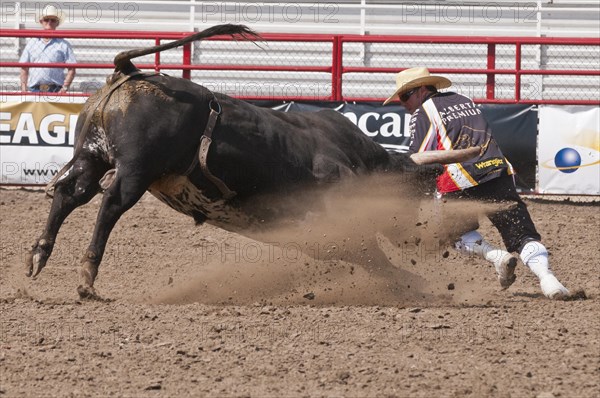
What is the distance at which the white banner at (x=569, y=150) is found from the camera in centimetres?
933

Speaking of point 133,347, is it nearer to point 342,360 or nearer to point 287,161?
point 342,360

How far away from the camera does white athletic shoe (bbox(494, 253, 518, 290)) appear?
5.77 metres

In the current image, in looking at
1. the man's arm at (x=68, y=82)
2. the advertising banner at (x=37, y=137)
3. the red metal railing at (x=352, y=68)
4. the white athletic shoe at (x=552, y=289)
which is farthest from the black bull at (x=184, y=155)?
the man's arm at (x=68, y=82)

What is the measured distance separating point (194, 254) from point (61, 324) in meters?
2.95

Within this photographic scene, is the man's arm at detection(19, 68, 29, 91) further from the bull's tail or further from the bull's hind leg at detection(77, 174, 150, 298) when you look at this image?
the bull's hind leg at detection(77, 174, 150, 298)

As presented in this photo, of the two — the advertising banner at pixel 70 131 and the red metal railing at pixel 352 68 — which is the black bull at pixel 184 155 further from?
the red metal railing at pixel 352 68

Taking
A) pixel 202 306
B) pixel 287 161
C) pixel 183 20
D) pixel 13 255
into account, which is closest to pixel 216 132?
pixel 287 161

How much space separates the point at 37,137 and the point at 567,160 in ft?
16.8

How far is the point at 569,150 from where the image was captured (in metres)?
9.37

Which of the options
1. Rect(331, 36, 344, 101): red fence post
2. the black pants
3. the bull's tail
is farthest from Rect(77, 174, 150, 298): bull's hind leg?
Rect(331, 36, 344, 101): red fence post

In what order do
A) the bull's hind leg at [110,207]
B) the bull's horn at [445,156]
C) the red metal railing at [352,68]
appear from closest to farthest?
the bull's hind leg at [110,207] < the bull's horn at [445,156] < the red metal railing at [352,68]

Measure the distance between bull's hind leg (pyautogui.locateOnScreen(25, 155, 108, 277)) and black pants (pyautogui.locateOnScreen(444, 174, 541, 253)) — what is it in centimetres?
210

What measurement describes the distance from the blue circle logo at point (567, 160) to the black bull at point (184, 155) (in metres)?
4.04

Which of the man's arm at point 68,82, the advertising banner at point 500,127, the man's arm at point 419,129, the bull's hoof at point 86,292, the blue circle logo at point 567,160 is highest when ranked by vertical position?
the man's arm at point 68,82
